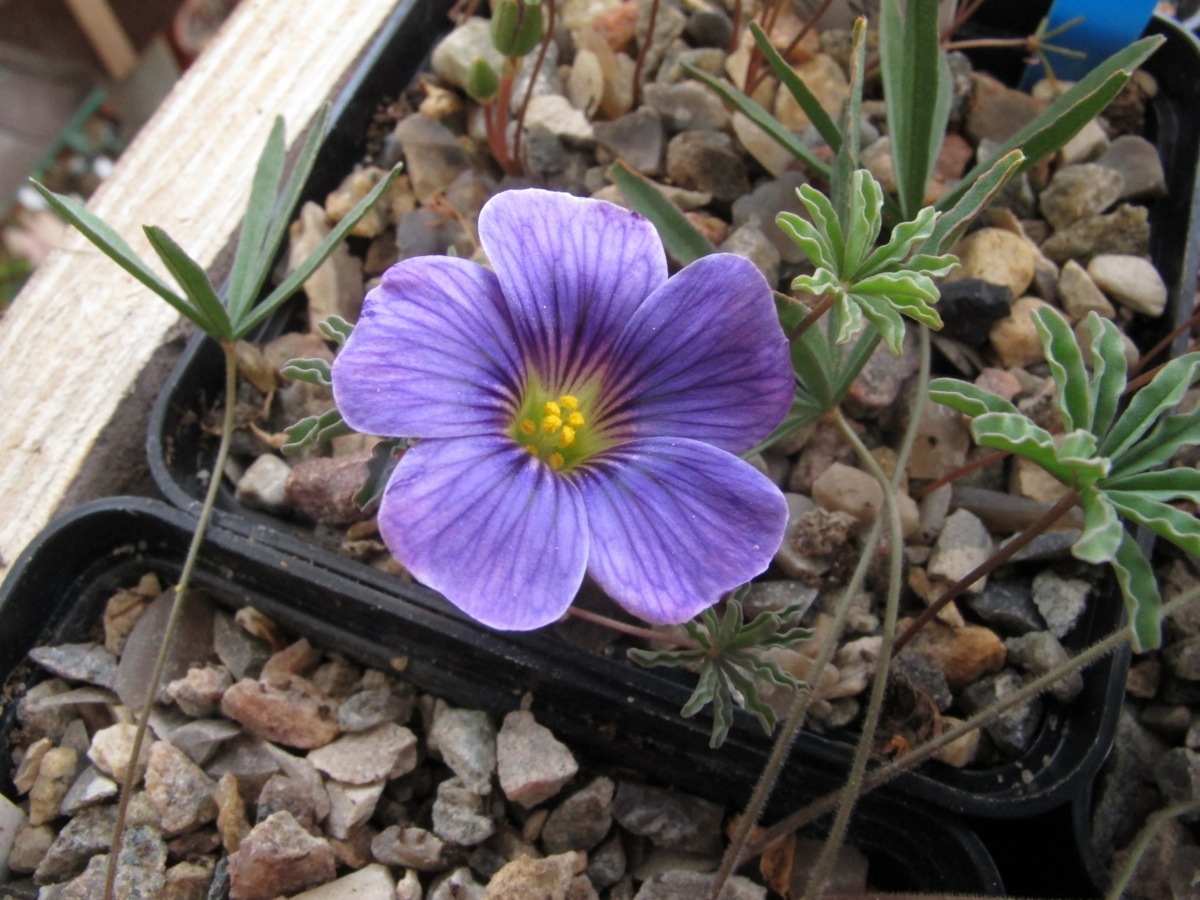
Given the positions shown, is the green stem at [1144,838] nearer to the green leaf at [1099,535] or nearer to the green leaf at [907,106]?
the green leaf at [1099,535]

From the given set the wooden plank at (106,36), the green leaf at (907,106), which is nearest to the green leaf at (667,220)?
the green leaf at (907,106)

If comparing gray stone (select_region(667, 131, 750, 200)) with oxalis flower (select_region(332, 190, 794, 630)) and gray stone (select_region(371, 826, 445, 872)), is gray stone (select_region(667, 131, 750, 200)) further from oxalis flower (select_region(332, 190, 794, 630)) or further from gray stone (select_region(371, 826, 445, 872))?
gray stone (select_region(371, 826, 445, 872))

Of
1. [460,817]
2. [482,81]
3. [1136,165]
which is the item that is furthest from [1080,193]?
[460,817]

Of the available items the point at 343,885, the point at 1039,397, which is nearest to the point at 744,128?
the point at 1039,397

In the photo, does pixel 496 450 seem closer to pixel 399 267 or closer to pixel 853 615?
pixel 399 267

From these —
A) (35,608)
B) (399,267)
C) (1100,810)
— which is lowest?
(1100,810)

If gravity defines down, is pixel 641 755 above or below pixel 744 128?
below

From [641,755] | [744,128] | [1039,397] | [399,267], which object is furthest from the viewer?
[744,128]
